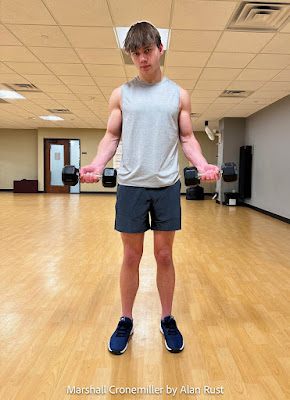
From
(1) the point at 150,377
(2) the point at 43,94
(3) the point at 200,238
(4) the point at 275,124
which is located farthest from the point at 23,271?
(4) the point at 275,124

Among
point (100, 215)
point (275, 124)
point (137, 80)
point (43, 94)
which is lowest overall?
point (100, 215)

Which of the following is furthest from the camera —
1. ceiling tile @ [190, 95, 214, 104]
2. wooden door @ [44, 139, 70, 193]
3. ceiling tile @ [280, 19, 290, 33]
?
wooden door @ [44, 139, 70, 193]

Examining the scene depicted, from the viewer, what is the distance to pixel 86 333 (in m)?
1.67

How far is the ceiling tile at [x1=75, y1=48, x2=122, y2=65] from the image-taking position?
414 centimetres

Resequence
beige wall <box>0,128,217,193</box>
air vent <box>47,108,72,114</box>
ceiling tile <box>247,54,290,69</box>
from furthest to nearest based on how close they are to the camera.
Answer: beige wall <box>0,128,217,193</box>
air vent <box>47,108,72,114</box>
ceiling tile <box>247,54,290,69</box>

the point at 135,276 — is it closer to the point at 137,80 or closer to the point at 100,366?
the point at 100,366

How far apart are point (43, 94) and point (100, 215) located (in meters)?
2.79

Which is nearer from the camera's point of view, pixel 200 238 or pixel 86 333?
pixel 86 333

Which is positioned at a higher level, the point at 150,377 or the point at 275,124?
the point at 275,124

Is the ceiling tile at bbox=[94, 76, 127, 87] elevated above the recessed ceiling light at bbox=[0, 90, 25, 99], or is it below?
below

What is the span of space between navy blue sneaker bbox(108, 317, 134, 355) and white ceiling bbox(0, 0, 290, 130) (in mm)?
2757

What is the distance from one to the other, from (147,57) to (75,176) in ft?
1.89

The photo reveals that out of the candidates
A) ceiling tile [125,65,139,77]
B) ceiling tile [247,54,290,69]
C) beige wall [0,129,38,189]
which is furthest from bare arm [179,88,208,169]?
beige wall [0,129,38,189]

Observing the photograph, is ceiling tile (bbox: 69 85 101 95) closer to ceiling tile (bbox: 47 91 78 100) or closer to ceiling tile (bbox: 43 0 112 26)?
ceiling tile (bbox: 47 91 78 100)
